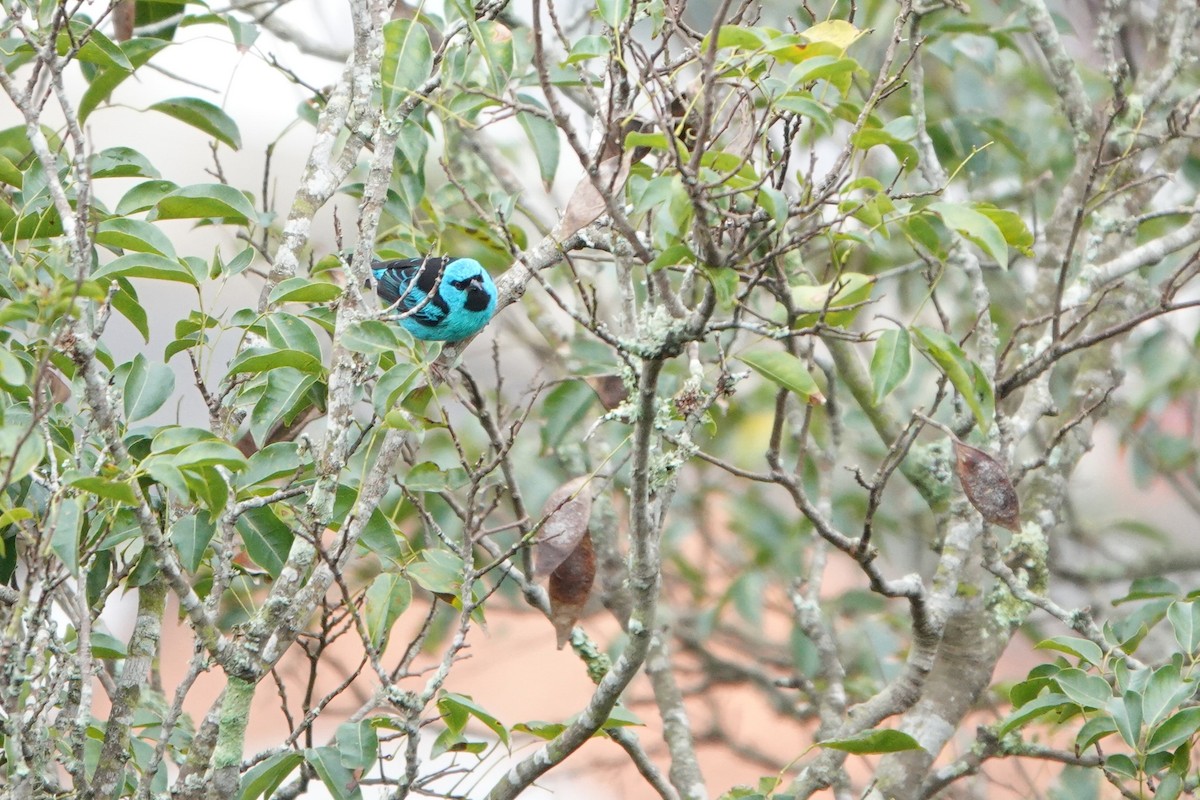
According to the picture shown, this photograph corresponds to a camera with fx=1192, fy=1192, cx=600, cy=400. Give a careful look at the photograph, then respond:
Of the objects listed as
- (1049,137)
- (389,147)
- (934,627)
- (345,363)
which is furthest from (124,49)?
(1049,137)

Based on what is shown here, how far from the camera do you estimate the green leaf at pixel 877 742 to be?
6.35 feet

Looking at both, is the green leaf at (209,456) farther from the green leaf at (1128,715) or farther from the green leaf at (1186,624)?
the green leaf at (1186,624)

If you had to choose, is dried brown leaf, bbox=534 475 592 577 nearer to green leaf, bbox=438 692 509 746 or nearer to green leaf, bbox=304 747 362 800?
green leaf, bbox=438 692 509 746

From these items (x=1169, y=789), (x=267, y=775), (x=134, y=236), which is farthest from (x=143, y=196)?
(x=1169, y=789)

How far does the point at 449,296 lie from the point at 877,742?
1.57 m

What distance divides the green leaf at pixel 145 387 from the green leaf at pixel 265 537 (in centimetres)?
23

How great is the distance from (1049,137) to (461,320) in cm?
279

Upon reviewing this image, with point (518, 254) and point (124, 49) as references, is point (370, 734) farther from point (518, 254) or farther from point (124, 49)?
point (124, 49)

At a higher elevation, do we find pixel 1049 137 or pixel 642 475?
pixel 1049 137

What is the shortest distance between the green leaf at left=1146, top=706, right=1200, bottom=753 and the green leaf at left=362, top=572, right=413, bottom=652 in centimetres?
119

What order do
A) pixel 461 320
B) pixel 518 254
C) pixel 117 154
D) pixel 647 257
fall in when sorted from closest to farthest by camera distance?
pixel 647 257 < pixel 518 254 < pixel 117 154 < pixel 461 320

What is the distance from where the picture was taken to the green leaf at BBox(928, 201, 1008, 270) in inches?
58.6

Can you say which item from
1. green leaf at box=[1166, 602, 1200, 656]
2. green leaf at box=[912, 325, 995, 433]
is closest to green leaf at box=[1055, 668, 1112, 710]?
green leaf at box=[1166, 602, 1200, 656]

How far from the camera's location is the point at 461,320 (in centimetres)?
296
